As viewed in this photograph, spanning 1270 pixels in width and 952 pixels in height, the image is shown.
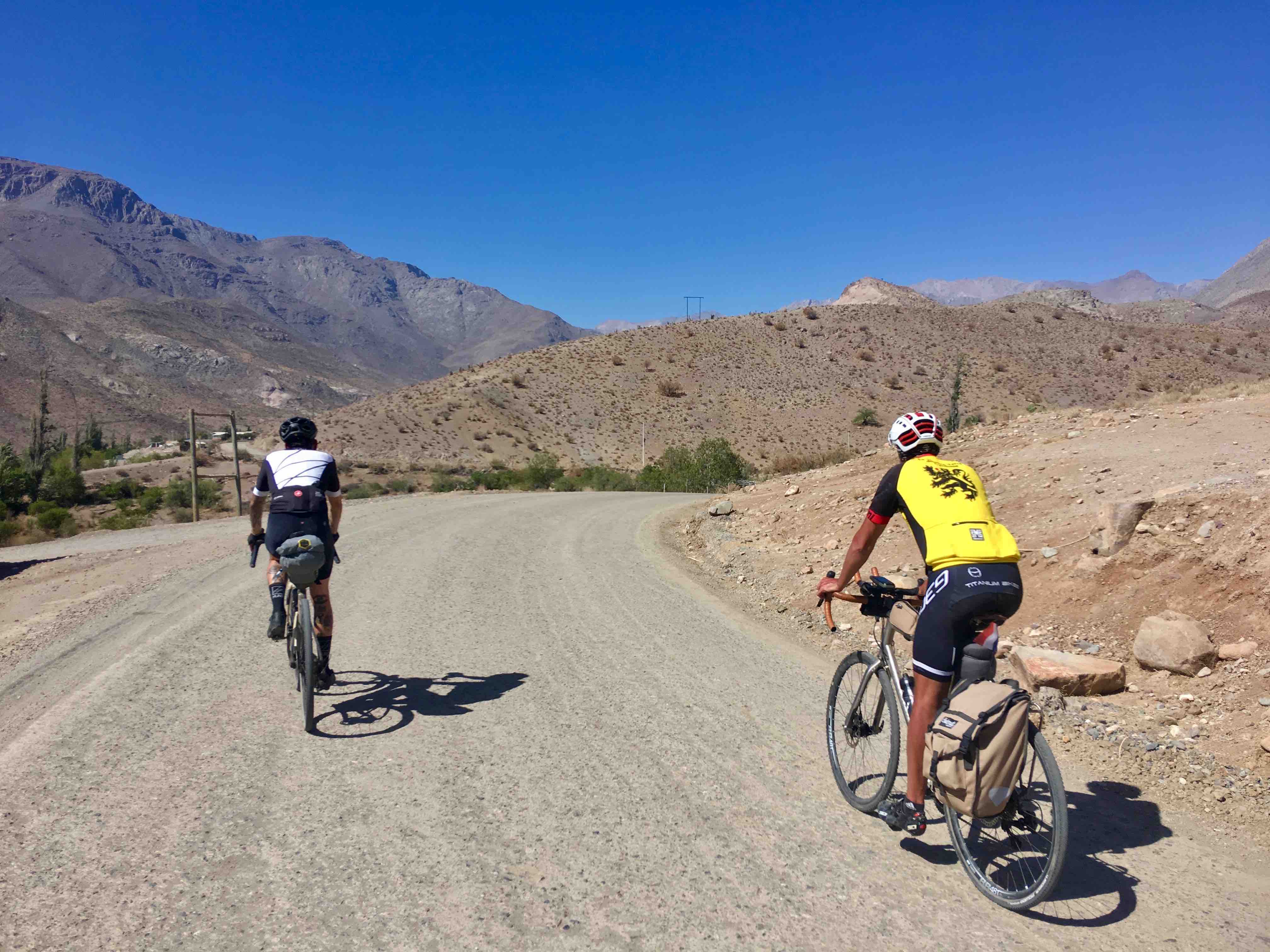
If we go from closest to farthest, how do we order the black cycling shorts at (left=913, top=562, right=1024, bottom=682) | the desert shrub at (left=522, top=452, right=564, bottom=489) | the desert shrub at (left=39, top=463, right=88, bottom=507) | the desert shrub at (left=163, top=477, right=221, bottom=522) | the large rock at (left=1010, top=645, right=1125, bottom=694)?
the black cycling shorts at (left=913, top=562, right=1024, bottom=682), the large rock at (left=1010, top=645, right=1125, bottom=694), the desert shrub at (left=163, top=477, right=221, bottom=522), the desert shrub at (left=522, top=452, right=564, bottom=489), the desert shrub at (left=39, top=463, right=88, bottom=507)

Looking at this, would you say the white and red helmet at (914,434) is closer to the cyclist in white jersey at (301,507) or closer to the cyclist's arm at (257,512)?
the cyclist in white jersey at (301,507)

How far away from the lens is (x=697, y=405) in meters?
66.2

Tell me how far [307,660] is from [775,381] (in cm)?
6613

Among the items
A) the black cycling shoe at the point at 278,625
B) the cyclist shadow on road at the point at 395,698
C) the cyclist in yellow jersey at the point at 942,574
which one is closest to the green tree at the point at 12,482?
the black cycling shoe at the point at 278,625

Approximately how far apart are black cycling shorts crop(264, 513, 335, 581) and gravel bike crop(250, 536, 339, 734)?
83 millimetres

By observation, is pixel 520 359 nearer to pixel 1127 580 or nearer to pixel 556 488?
pixel 556 488

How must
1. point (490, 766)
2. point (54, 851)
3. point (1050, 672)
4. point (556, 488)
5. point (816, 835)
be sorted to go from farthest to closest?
point (556, 488) → point (1050, 672) → point (490, 766) → point (816, 835) → point (54, 851)

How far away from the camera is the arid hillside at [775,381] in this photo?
Answer: 5872 centimetres

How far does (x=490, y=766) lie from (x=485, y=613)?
3.90 m

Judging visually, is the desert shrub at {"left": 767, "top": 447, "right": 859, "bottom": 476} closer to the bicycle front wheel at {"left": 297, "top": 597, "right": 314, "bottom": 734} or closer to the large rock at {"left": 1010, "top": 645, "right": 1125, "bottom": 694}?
the large rock at {"left": 1010, "top": 645, "right": 1125, "bottom": 694}

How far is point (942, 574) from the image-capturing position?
3.54 m

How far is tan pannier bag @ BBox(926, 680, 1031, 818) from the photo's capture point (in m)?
3.15

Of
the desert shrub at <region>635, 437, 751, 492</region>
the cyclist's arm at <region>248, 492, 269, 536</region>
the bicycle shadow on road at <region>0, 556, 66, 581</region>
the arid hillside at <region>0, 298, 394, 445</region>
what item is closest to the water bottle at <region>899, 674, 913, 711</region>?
the cyclist's arm at <region>248, 492, 269, 536</region>

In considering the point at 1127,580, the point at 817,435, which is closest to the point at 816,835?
the point at 1127,580
